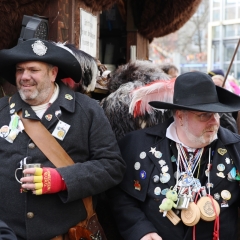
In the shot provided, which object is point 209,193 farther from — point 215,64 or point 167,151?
point 215,64

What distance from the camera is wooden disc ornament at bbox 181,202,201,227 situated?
3344mm

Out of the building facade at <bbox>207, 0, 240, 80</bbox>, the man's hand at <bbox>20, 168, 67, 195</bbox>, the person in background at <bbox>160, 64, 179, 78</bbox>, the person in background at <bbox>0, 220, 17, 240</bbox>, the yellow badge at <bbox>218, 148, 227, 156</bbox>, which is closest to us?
the person in background at <bbox>0, 220, 17, 240</bbox>

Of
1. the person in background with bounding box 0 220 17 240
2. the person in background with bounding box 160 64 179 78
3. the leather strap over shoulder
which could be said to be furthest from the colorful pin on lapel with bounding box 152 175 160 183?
the person in background with bounding box 160 64 179 78

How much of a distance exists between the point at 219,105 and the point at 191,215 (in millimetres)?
730

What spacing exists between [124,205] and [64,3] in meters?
2.06

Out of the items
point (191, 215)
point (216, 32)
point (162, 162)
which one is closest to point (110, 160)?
point (162, 162)

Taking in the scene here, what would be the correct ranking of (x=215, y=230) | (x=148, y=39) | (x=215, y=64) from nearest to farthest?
(x=215, y=230)
(x=148, y=39)
(x=215, y=64)

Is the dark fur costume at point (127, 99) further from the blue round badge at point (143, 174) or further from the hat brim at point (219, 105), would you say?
the blue round badge at point (143, 174)

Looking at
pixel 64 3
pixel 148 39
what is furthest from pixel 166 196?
pixel 148 39

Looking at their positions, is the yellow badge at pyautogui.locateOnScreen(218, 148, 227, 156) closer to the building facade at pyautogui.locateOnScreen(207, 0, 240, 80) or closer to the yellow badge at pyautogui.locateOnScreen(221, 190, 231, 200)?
the yellow badge at pyautogui.locateOnScreen(221, 190, 231, 200)

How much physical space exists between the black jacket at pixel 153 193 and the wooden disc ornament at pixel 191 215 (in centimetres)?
8

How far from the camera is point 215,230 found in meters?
3.42

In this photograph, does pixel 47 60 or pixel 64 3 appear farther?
pixel 64 3

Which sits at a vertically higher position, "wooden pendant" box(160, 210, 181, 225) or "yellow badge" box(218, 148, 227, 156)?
"yellow badge" box(218, 148, 227, 156)
